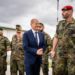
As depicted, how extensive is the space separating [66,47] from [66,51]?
9cm

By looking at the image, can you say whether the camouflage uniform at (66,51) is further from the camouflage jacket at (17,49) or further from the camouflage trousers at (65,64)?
the camouflage jacket at (17,49)

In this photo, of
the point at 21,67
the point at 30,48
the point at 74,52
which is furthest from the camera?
the point at 21,67

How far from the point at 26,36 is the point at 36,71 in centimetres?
88

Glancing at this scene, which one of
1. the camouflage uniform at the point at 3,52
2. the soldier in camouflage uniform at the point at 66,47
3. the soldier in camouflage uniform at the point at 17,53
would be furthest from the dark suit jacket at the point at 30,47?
the camouflage uniform at the point at 3,52

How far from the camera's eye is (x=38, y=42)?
32.3 ft

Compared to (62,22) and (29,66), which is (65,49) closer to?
(62,22)

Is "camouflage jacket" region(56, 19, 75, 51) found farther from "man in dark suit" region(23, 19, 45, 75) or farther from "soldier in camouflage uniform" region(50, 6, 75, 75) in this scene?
"man in dark suit" region(23, 19, 45, 75)

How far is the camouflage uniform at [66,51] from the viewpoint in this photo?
8727 millimetres

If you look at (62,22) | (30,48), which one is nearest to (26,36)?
(30,48)

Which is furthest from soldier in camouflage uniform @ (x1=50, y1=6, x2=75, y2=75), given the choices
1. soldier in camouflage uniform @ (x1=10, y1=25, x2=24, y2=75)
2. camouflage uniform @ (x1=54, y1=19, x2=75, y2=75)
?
soldier in camouflage uniform @ (x1=10, y1=25, x2=24, y2=75)

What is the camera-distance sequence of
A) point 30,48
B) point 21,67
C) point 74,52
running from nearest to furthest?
point 74,52, point 30,48, point 21,67

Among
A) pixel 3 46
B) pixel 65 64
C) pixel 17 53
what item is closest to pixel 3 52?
pixel 3 46

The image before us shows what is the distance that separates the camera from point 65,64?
29.0 ft

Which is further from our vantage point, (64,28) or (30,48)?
(30,48)
